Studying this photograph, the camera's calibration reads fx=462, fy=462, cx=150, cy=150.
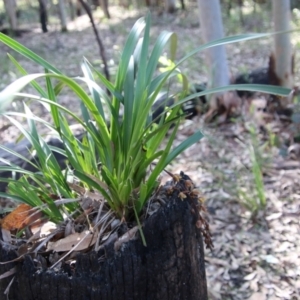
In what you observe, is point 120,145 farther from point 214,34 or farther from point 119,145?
point 214,34

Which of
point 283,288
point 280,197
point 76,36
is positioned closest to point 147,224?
point 283,288

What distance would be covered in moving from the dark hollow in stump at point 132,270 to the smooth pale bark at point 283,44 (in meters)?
2.90

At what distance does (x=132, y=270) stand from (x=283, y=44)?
3.32 meters

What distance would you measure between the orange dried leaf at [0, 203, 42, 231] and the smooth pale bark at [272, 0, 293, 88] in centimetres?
311

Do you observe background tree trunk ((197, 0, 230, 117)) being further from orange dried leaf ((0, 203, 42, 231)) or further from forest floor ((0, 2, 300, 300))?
orange dried leaf ((0, 203, 42, 231))

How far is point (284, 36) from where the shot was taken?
166 inches

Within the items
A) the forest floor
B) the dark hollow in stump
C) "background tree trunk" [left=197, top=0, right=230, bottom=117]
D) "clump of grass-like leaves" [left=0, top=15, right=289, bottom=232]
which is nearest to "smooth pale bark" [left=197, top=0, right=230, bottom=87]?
"background tree trunk" [left=197, top=0, right=230, bottom=117]

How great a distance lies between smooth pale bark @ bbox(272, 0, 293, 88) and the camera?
4.08 meters

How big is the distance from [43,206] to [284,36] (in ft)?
10.5

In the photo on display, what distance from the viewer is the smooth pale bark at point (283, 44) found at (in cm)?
408

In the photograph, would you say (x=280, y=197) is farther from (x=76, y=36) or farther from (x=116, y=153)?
(x=76, y=36)

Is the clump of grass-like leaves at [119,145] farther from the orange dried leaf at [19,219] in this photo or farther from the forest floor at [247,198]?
the forest floor at [247,198]

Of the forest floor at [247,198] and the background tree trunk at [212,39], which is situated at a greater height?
the background tree trunk at [212,39]

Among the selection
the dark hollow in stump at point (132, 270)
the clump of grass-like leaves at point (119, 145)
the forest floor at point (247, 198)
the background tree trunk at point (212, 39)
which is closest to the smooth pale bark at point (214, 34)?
the background tree trunk at point (212, 39)
